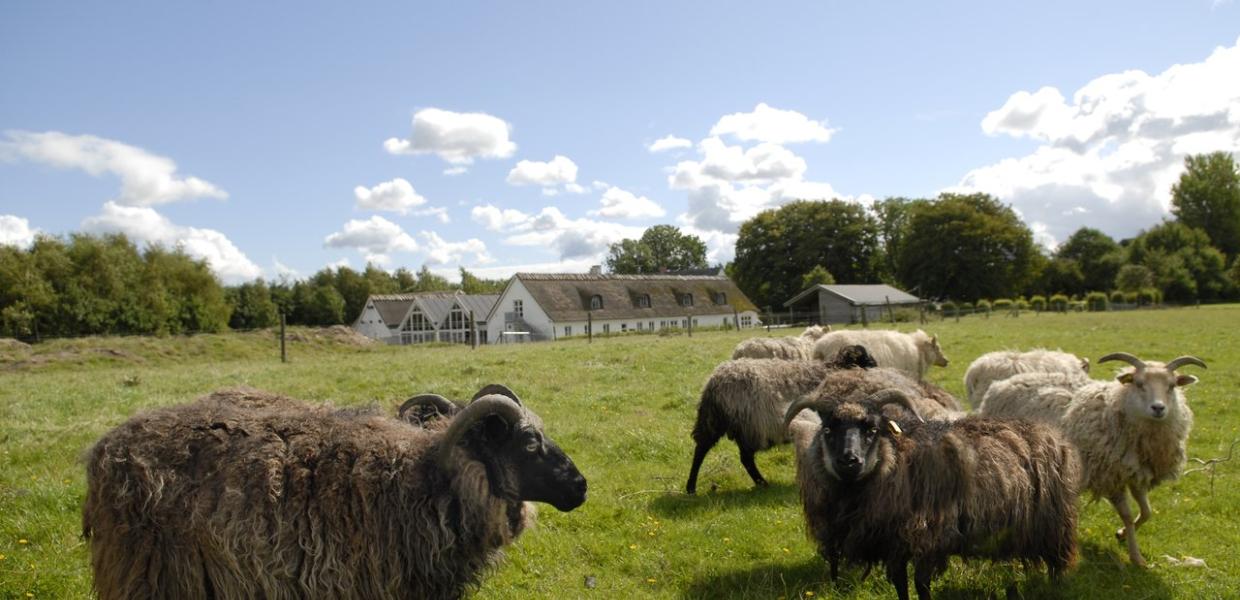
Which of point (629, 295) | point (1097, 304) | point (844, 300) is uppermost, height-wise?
point (629, 295)

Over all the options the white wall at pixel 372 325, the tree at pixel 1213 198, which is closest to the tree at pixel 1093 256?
the tree at pixel 1213 198

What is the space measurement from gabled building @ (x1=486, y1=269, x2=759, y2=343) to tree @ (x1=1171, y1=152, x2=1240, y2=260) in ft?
210

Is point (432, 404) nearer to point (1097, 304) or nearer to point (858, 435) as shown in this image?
point (858, 435)

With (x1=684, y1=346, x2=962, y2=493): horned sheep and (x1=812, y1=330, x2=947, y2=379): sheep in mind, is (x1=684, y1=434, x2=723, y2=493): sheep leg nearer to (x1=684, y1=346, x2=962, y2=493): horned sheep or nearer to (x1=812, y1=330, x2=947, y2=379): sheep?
(x1=684, y1=346, x2=962, y2=493): horned sheep

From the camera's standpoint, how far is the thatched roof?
182 ft

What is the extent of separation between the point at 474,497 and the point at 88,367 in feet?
85.9

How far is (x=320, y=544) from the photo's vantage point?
425 cm

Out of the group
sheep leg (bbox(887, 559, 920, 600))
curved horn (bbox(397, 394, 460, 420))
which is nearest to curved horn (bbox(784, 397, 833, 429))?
sheep leg (bbox(887, 559, 920, 600))

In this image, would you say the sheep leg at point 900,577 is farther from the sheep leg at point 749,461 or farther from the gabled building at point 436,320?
the gabled building at point 436,320

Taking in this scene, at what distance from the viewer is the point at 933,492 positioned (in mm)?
5484

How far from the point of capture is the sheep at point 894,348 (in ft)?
46.3

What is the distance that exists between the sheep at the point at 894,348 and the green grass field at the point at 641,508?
867mm

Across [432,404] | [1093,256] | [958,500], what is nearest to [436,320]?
[432,404]

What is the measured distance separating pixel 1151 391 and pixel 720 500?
14.4ft
